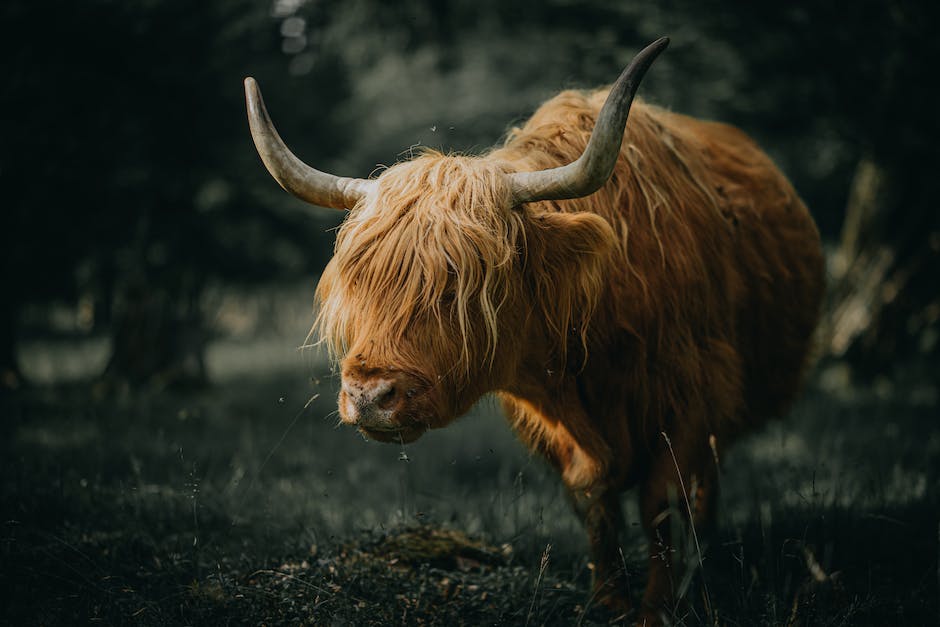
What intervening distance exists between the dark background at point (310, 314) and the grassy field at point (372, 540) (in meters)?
0.02

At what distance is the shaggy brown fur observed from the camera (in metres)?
2.25

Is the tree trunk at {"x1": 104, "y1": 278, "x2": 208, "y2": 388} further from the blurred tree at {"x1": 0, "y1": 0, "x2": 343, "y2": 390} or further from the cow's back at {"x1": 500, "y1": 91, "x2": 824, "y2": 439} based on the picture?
the cow's back at {"x1": 500, "y1": 91, "x2": 824, "y2": 439}

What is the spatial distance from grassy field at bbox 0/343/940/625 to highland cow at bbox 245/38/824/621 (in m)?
0.26

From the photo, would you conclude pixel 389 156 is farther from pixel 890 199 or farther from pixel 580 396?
pixel 580 396

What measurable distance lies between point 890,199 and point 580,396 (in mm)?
6026

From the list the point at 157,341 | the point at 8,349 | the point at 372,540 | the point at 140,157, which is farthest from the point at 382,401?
the point at 8,349

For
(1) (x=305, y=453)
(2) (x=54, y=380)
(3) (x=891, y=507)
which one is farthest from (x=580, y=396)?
(2) (x=54, y=380)

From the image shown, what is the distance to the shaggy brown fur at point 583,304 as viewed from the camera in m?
2.25

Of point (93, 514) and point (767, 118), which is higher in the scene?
point (767, 118)

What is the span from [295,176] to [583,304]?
112 centimetres

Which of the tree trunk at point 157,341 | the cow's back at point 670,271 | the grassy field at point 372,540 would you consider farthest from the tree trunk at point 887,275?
the tree trunk at point 157,341

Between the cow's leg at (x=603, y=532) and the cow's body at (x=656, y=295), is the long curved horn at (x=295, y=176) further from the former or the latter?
the cow's leg at (x=603, y=532)

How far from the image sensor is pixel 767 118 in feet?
24.8

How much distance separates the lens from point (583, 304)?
2564 mm
